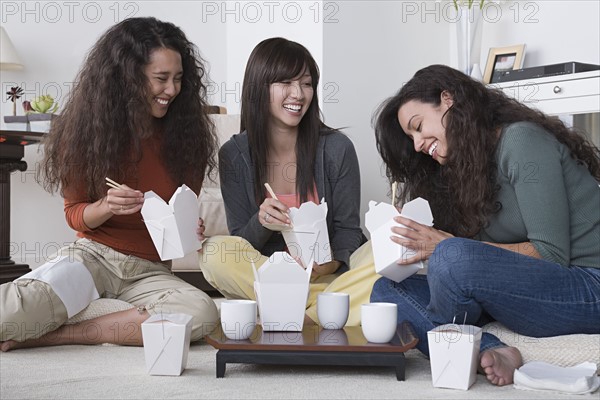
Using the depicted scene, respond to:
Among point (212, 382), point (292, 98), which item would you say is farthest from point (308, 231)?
point (212, 382)

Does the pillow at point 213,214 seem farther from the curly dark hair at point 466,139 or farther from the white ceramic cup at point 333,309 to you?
the white ceramic cup at point 333,309

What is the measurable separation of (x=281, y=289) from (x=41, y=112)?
91.2 inches

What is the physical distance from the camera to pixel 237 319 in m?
1.64

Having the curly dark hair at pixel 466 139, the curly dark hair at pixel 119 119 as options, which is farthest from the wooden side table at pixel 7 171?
the curly dark hair at pixel 466 139

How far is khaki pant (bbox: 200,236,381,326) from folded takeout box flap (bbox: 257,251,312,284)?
41 cm

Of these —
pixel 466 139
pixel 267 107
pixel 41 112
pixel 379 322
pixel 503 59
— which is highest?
pixel 503 59

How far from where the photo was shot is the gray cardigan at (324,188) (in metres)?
2.30

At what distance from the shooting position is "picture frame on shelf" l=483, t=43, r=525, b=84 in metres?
3.46

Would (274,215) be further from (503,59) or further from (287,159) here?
(503,59)

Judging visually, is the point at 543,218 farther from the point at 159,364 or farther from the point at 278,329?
the point at 159,364

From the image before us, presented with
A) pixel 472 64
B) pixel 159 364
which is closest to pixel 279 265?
pixel 159 364

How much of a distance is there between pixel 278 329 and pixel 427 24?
2.17 m

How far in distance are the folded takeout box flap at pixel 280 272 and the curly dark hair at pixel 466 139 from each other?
1.35ft

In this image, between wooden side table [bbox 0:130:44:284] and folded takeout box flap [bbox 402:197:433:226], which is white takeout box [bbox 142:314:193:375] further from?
wooden side table [bbox 0:130:44:284]
